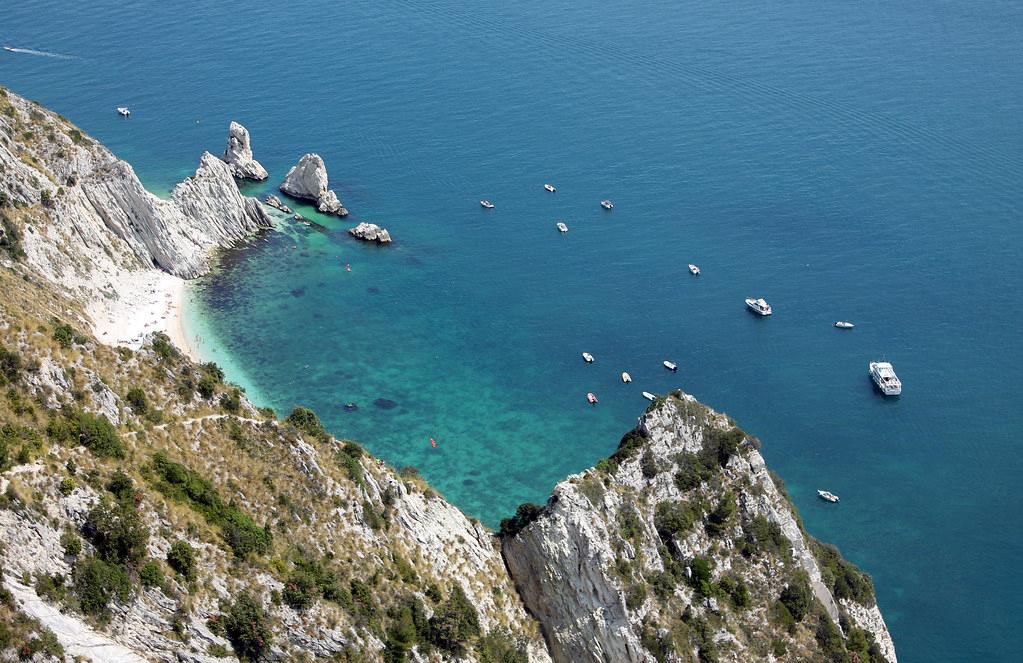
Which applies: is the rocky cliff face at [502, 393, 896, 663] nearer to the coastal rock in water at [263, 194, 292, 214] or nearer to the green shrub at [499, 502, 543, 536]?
the green shrub at [499, 502, 543, 536]

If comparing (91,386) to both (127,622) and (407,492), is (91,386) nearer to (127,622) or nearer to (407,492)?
(127,622)

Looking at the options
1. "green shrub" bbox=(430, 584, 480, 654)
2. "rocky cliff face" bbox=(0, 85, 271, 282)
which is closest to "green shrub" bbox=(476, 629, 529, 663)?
"green shrub" bbox=(430, 584, 480, 654)

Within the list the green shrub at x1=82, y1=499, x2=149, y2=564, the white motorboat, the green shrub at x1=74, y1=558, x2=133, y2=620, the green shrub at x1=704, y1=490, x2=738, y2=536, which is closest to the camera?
the green shrub at x1=74, y1=558, x2=133, y2=620

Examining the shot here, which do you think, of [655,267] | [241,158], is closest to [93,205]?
[241,158]

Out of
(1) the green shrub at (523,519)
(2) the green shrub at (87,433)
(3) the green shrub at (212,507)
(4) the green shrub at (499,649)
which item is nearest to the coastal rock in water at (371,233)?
(1) the green shrub at (523,519)

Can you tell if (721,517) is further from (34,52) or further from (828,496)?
(34,52)
